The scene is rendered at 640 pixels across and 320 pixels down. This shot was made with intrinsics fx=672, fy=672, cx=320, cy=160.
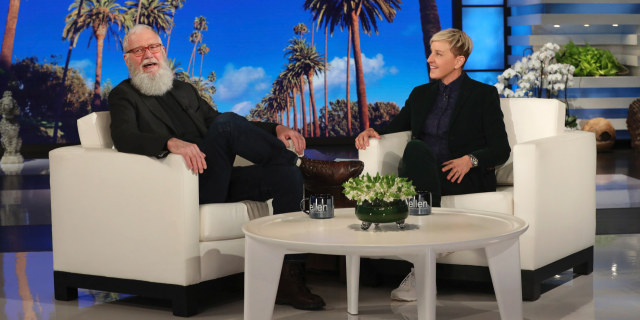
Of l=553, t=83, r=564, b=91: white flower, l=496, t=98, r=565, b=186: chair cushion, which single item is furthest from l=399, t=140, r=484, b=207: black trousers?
l=553, t=83, r=564, b=91: white flower

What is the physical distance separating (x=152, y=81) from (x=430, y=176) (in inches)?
53.2

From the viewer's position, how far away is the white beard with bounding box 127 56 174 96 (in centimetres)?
312

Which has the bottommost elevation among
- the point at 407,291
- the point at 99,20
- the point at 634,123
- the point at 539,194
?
the point at 407,291

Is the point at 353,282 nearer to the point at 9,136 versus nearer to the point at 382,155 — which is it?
A: the point at 382,155

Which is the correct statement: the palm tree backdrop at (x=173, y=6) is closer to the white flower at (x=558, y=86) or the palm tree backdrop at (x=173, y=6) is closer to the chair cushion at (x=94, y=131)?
the white flower at (x=558, y=86)

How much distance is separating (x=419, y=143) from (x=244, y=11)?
6.85 metres

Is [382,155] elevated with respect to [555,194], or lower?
elevated

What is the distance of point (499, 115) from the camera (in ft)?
10.5

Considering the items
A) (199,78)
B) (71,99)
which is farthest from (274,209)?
(71,99)

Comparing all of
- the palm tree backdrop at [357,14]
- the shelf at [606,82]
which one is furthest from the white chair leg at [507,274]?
the palm tree backdrop at [357,14]

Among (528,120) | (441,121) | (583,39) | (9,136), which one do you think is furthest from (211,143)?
(583,39)

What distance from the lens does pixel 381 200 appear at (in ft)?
7.15

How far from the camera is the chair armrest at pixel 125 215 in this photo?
105 inches

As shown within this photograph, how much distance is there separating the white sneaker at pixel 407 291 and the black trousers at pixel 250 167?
0.44m
